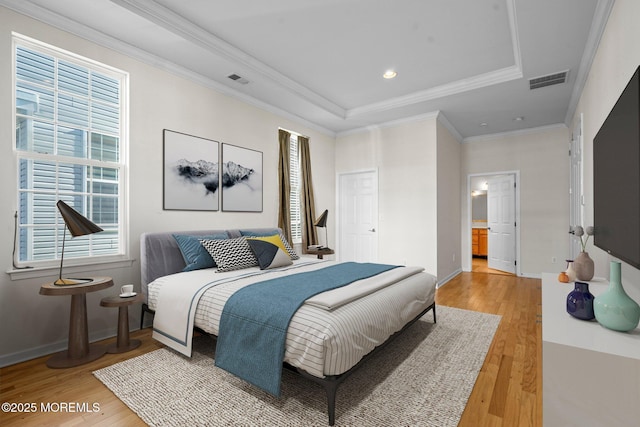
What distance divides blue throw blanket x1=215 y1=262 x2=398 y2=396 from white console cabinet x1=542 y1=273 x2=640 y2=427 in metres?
1.24

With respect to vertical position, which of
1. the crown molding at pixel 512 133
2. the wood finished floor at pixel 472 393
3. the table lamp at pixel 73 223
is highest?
the crown molding at pixel 512 133

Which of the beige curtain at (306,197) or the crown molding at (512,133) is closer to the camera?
the beige curtain at (306,197)

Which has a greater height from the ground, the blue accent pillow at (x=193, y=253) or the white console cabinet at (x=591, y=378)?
the blue accent pillow at (x=193, y=253)

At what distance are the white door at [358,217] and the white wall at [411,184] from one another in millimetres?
142

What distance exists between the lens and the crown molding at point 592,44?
2400mm

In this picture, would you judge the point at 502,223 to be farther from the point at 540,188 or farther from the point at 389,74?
the point at 389,74

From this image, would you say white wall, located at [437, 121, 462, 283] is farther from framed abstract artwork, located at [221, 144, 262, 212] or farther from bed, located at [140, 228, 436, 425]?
framed abstract artwork, located at [221, 144, 262, 212]

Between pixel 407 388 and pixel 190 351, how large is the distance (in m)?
A: 1.58

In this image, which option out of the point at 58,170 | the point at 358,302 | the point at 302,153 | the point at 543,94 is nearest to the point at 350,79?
the point at 302,153

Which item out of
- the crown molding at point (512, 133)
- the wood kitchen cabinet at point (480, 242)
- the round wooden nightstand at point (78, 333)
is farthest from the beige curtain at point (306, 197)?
the wood kitchen cabinet at point (480, 242)

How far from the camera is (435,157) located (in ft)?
15.7

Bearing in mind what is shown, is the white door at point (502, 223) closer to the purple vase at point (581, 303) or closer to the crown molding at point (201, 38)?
the crown molding at point (201, 38)

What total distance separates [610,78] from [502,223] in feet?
13.5

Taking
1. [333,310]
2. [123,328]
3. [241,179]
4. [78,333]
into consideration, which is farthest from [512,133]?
[78,333]
